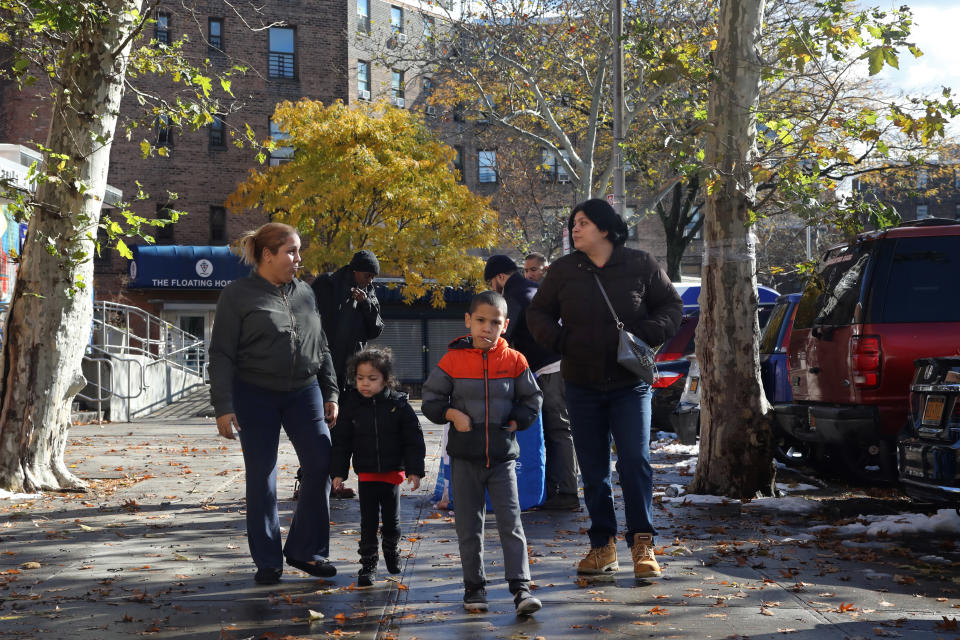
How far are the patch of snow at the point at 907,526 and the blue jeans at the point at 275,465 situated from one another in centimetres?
359

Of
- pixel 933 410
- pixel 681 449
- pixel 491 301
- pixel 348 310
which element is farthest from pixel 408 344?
pixel 491 301

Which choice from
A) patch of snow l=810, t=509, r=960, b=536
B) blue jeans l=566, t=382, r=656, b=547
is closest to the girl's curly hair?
blue jeans l=566, t=382, r=656, b=547

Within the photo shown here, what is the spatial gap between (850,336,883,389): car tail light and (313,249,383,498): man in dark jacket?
3587 millimetres

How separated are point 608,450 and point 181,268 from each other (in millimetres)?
35449

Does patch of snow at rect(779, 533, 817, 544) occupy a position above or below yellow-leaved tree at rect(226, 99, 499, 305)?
below

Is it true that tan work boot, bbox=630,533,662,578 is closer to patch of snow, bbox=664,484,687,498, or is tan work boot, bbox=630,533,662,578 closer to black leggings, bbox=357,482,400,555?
black leggings, bbox=357,482,400,555

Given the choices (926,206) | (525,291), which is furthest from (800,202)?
(926,206)

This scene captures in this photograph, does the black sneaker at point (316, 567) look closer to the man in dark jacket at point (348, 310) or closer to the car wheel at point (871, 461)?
the man in dark jacket at point (348, 310)

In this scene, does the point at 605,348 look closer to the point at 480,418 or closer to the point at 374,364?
the point at 480,418

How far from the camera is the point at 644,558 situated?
Result: 5949 mm

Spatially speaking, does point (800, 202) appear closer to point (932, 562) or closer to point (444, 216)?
point (932, 562)

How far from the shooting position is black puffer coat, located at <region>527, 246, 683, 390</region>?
608 cm

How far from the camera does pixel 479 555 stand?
5359mm

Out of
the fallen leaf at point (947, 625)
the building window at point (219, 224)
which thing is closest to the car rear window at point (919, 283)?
the fallen leaf at point (947, 625)
